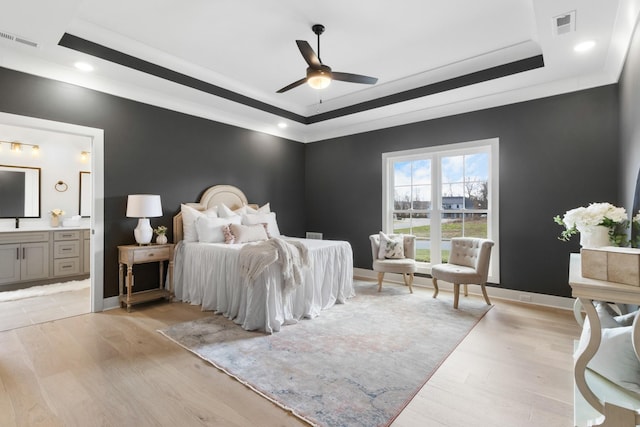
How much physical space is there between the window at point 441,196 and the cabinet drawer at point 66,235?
5.24 meters

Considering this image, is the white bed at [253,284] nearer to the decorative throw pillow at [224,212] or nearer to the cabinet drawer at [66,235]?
the decorative throw pillow at [224,212]

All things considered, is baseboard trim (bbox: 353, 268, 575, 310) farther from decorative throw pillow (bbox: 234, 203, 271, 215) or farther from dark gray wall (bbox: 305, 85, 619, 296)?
decorative throw pillow (bbox: 234, 203, 271, 215)

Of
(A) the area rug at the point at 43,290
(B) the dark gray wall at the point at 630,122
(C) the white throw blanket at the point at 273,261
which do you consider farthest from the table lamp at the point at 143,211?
(B) the dark gray wall at the point at 630,122

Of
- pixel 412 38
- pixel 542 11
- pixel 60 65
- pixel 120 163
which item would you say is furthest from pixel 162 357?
pixel 542 11

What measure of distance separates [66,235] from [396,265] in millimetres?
5371

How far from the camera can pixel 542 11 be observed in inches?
92.7

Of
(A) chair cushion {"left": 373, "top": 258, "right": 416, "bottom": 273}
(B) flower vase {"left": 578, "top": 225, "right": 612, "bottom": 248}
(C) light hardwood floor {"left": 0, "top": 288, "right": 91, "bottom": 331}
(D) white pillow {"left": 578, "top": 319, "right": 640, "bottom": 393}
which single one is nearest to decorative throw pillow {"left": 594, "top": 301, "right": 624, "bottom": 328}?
(D) white pillow {"left": 578, "top": 319, "right": 640, "bottom": 393}

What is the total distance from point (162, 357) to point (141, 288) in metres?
1.87

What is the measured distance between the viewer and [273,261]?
2.99m

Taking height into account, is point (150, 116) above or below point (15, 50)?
below

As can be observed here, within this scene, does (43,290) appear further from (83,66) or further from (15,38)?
(15,38)

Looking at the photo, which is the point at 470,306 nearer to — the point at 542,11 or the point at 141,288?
the point at 542,11

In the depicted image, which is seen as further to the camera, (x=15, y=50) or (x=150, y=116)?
(x=150, y=116)

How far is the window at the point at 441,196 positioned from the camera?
4.30 meters
